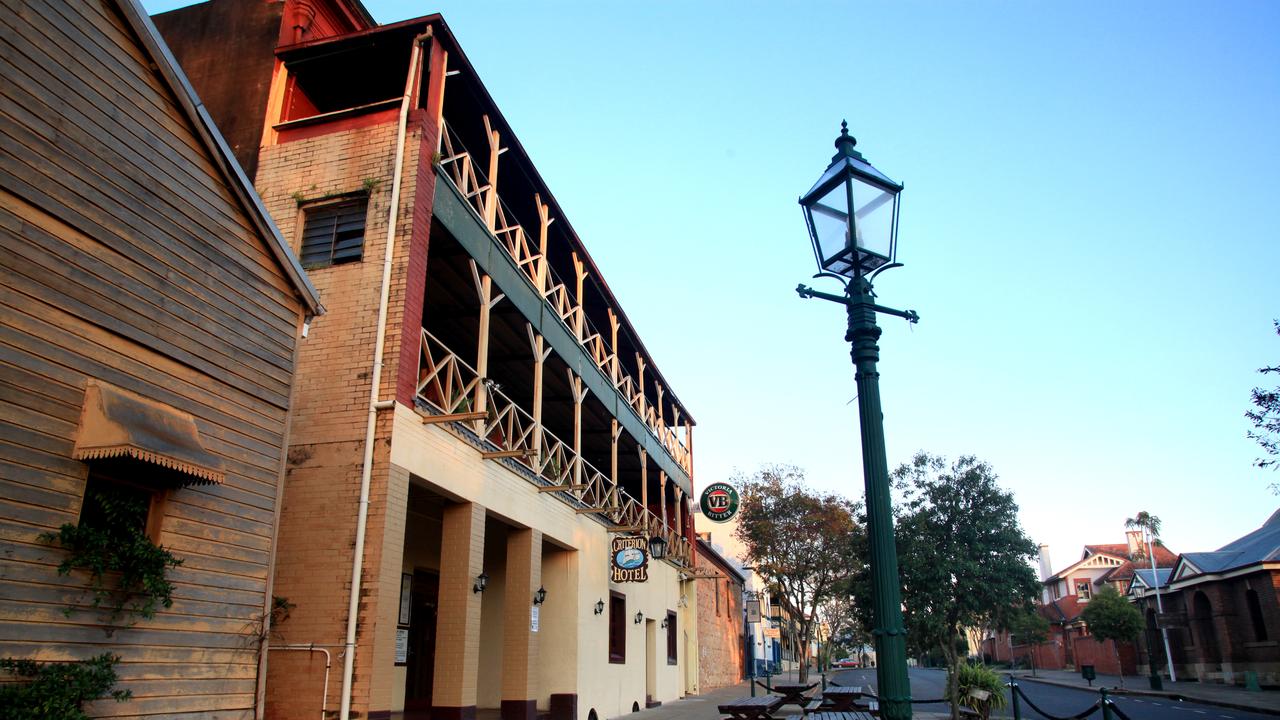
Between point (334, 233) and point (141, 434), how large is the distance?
564 cm

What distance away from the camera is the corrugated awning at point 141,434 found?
6203 mm

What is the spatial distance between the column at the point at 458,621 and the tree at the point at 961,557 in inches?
598

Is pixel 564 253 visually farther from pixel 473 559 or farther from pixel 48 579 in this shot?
pixel 48 579

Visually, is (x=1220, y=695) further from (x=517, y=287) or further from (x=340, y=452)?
(x=340, y=452)

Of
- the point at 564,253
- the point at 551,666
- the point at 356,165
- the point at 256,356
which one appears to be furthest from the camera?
the point at 564,253

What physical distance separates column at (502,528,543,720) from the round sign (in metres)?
14.0

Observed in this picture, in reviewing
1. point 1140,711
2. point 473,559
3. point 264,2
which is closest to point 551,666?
point 473,559

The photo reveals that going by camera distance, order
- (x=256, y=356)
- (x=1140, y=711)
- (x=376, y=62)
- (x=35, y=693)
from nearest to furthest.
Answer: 1. (x=35, y=693)
2. (x=256, y=356)
3. (x=376, y=62)
4. (x=1140, y=711)

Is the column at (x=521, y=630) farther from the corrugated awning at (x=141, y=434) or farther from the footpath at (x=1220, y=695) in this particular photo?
the footpath at (x=1220, y=695)

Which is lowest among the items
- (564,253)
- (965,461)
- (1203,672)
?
(1203,672)

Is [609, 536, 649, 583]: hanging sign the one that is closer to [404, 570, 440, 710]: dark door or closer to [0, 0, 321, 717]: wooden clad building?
[404, 570, 440, 710]: dark door

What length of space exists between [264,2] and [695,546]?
22460 mm

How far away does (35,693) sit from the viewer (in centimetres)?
555

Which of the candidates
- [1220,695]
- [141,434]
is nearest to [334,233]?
[141,434]
